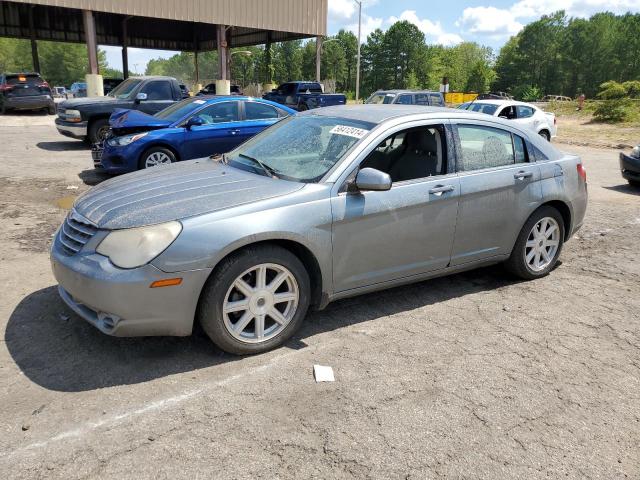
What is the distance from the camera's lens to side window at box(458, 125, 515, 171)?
14.5ft

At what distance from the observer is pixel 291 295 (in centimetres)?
357

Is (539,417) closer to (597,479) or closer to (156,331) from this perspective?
(597,479)

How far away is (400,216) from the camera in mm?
3951

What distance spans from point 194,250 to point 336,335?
129 centimetres

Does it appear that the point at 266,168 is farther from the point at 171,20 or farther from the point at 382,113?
the point at 171,20

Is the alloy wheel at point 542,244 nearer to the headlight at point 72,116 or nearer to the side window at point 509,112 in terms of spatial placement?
the headlight at point 72,116

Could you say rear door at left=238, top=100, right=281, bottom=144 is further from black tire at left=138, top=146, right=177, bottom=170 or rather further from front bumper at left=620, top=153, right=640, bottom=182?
front bumper at left=620, top=153, right=640, bottom=182

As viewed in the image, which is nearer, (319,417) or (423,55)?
(319,417)

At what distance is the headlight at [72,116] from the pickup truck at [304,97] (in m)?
12.6

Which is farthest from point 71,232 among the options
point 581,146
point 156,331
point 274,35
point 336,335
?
point 274,35

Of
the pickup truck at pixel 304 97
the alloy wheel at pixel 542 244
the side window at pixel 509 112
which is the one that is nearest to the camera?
the alloy wheel at pixel 542 244

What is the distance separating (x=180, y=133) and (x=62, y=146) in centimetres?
609

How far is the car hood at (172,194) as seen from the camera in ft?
10.9

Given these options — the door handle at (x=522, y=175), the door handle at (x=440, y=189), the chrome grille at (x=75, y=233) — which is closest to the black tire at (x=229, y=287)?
the chrome grille at (x=75, y=233)
